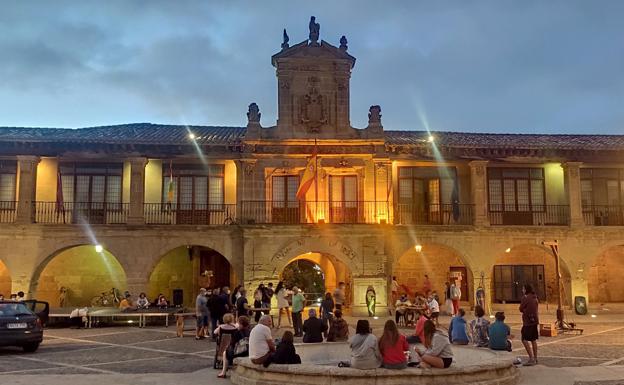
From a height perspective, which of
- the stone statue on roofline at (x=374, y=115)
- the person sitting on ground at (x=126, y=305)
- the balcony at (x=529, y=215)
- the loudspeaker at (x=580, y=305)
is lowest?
the loudspeaker at (x=580, y=305)

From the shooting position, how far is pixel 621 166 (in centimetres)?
2825

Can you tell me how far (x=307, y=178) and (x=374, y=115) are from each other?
390 cm

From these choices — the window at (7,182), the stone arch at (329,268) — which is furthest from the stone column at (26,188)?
the stone arch at (329,268)

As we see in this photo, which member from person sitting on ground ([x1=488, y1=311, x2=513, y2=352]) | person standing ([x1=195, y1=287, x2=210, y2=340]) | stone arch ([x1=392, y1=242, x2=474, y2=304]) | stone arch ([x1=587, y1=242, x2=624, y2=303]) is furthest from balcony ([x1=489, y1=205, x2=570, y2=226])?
person sitting on ground ([x1=488, y1=311, x2=513, y2=352])

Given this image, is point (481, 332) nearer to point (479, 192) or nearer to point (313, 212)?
point (313, 212)

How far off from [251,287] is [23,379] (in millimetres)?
13426

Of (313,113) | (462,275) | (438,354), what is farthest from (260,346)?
(462,275)

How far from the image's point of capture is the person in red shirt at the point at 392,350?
971 cm

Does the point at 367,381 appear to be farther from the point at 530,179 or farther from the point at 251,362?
the point at 530,179

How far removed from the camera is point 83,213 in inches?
1019

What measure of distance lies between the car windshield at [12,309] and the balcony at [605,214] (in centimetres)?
2303

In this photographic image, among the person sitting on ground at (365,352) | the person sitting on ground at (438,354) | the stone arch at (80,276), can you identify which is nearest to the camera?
the person sitting on ground at (365,352)

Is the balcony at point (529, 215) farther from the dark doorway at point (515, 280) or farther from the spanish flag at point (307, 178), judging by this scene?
the spanish flag at point (307, 178)

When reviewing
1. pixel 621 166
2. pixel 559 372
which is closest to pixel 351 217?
pixel 621 166
